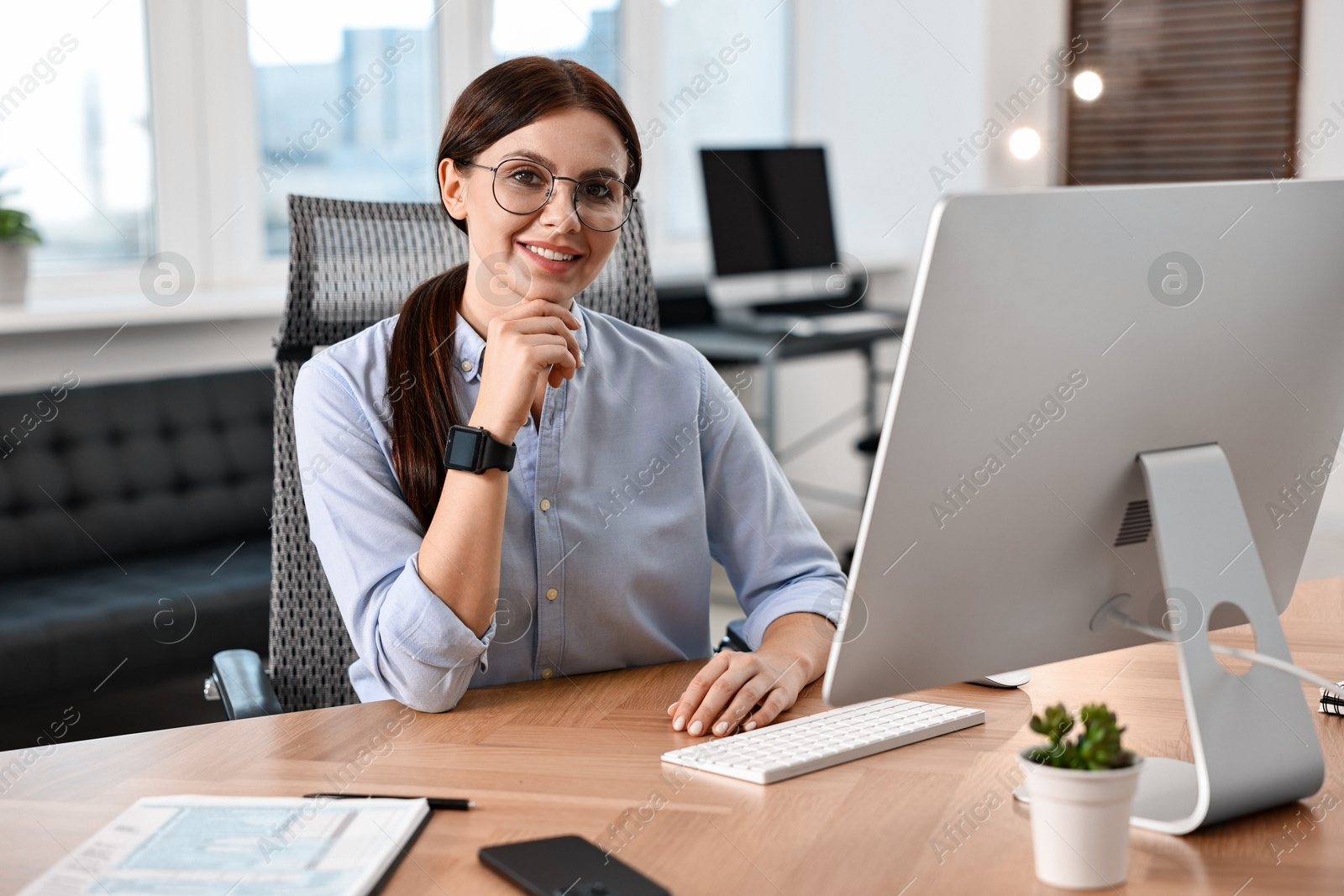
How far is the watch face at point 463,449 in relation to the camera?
1.20m

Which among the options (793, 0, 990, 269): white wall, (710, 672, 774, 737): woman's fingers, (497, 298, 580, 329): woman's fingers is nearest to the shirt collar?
(497, 298, 580, 329): woman's fingers

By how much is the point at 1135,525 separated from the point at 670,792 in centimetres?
40

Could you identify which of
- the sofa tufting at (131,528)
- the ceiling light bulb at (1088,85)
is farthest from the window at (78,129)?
the ceiling light bulb at (1088,85)

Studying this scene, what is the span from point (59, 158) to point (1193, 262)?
9.84 ft

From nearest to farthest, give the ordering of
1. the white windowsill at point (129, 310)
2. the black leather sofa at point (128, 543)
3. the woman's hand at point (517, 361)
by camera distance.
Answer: the woman's hand at point (517, 361)
the black leather sofa at point (128, 543)
the white windowsill at point (129, 310)

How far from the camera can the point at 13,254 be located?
2830 mm

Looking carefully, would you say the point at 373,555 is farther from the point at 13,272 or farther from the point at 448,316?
the point at 13,272

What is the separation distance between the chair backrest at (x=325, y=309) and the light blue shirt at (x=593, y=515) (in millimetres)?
134

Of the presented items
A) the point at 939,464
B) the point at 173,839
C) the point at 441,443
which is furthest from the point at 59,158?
the point at 939,464

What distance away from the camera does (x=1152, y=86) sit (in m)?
4.69

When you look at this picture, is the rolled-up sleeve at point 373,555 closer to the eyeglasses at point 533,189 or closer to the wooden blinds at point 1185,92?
the eyeglasses at point 533,189

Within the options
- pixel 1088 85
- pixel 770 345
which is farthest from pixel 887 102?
pixel 770 345

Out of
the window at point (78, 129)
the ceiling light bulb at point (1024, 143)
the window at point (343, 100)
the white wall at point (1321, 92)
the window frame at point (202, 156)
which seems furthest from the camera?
the ceiling light bulb at point (1024, 143)

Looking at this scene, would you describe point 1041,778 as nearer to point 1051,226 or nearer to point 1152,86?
point 1051,226
